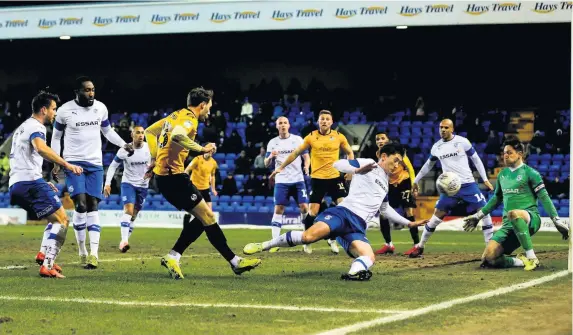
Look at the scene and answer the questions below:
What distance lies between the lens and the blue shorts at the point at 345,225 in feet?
36.6

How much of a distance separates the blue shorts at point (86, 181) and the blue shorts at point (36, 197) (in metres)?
1.45

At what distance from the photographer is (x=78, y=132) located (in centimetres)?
1278

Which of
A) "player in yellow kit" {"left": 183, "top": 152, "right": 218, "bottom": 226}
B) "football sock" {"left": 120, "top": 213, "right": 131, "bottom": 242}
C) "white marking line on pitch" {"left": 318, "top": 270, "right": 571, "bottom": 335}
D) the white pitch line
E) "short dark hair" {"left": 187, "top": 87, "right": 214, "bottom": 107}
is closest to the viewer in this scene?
"white marking line on pitch" {"left": 318, "top": 270, "right": 571, "bottom": 335}

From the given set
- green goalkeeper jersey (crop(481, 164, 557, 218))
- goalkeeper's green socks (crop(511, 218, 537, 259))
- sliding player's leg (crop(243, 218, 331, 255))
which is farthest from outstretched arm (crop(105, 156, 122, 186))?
goalkeeper's green socks (crop(511, 218, 537, 259))

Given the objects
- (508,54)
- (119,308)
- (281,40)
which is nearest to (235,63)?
(281,40)

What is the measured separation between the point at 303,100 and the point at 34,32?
32.5ft

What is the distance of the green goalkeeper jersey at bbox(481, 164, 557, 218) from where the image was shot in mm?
12602

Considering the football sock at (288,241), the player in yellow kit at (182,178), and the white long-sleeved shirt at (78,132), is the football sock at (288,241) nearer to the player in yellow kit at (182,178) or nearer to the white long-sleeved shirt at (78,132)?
the player in yellow kit at (182,178)

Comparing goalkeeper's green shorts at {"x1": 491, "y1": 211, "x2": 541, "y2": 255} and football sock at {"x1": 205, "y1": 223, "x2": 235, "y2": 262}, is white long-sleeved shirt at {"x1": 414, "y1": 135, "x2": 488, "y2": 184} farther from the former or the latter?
football sock at {"x1": 205, "y1": 223, "x2": 235, "y2": 262}

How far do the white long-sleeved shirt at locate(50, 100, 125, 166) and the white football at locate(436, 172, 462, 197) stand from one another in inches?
200

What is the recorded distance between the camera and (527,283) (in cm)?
1062

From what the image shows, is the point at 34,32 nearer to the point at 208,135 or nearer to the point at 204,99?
the point at 208,135

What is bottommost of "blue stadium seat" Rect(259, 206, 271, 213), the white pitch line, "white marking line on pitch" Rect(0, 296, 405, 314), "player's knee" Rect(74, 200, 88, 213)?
"white marking line on pitch" Rect(0, 296, 405, 314)

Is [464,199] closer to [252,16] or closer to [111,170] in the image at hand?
[111,170]
